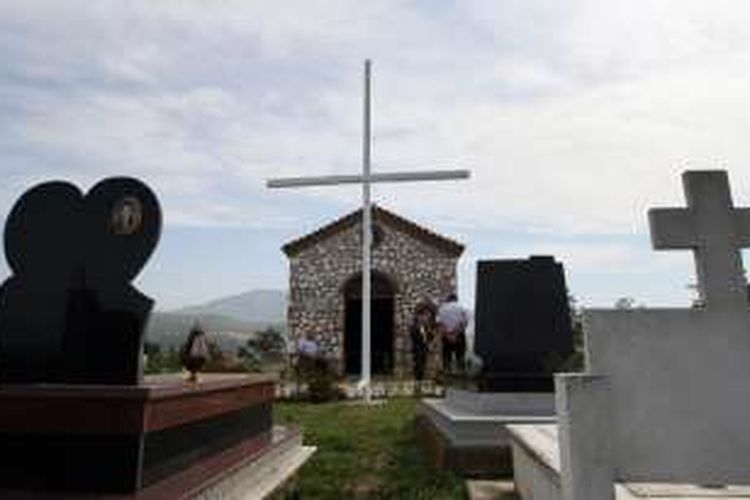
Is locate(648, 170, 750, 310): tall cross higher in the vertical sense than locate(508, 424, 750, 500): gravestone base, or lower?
higher

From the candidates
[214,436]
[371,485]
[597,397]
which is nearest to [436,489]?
[371,485]

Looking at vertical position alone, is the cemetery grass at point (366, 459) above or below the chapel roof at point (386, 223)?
below

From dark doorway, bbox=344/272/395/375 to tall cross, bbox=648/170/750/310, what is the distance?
2002 cm

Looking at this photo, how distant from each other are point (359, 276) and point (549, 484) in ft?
64.1

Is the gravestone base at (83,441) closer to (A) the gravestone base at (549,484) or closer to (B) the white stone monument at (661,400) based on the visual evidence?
(A) the gravestone base at (549,484)

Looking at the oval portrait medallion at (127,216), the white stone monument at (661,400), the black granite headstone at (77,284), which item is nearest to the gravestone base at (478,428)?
the black granite headstone at (77,284)

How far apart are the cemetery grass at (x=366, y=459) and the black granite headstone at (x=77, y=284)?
2.11 metres

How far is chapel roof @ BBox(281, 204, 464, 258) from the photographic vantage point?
78.0 ft

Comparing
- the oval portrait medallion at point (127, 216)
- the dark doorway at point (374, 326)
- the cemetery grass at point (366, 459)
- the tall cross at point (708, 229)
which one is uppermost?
the dark doorway at point (374, 326)

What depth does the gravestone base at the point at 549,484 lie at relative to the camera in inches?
174

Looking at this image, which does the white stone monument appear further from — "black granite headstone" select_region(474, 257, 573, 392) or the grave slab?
"black granite headstone" select_region(474, 257, 573, 392)

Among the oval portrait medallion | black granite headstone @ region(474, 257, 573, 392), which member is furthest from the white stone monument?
black granite headstone @ region(474, 257, 573, 392)

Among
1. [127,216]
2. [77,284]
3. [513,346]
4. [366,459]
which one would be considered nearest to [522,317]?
[513,346]

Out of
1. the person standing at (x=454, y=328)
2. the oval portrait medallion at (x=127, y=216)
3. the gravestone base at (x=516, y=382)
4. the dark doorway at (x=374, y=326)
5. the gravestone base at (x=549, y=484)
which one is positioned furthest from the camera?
the dark doorway at (x=374, y=326)
